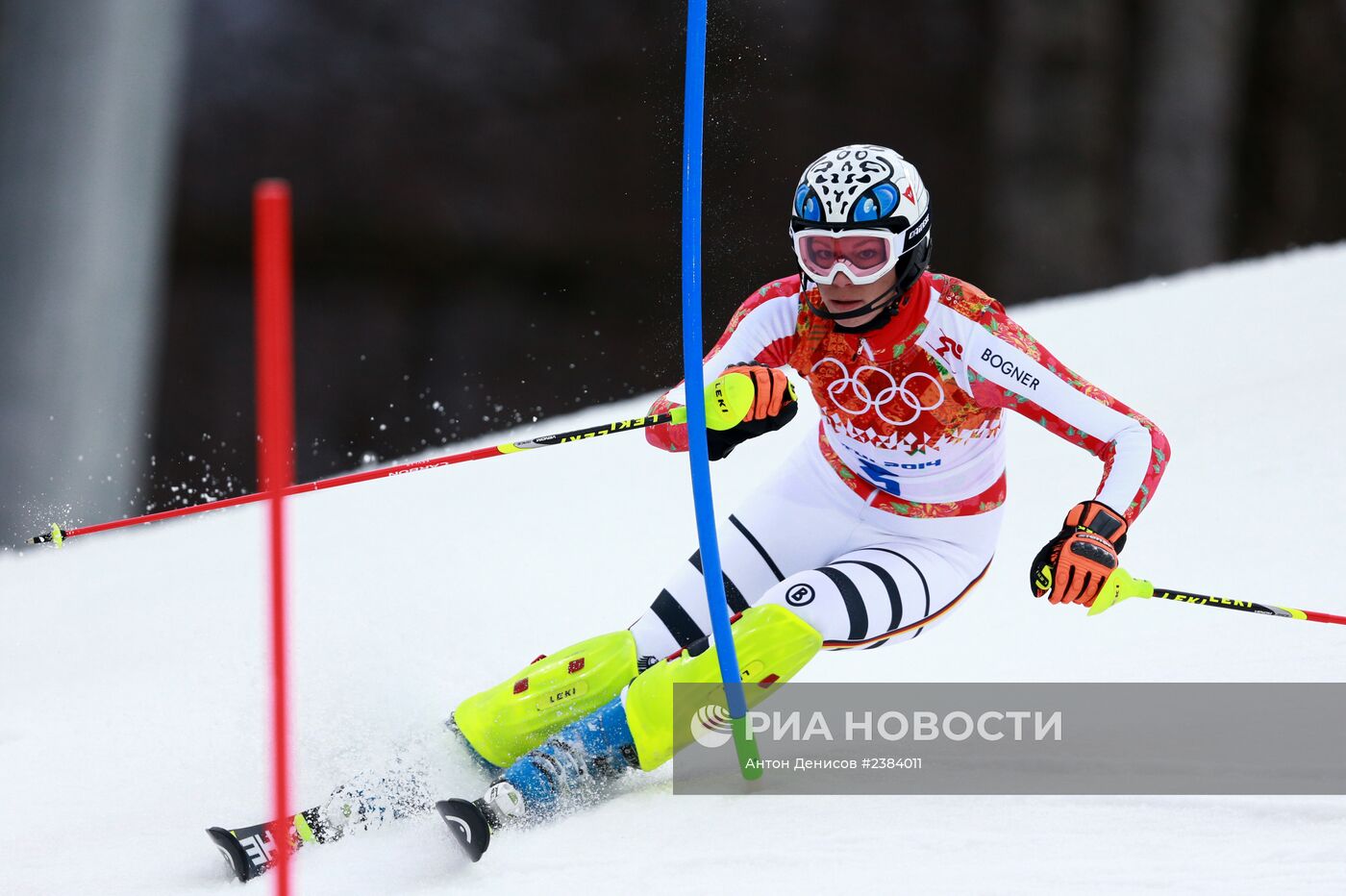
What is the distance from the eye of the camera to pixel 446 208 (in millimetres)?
10109

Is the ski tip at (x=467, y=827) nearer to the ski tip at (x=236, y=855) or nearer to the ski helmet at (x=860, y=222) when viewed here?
the ski tip at (x=236, y=855)

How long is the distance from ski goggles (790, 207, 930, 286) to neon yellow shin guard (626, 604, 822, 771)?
53cm

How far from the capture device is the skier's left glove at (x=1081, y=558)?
2.11m

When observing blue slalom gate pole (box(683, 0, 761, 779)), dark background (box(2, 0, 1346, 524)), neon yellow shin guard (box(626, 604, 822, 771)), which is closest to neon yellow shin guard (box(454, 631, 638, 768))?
neon yellow shin guard (box(626, 604, 822, 771))

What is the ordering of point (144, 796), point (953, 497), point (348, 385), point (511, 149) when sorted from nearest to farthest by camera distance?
point (953, 497) < point (144, 796) < point (348, 385) < point (511, 149)

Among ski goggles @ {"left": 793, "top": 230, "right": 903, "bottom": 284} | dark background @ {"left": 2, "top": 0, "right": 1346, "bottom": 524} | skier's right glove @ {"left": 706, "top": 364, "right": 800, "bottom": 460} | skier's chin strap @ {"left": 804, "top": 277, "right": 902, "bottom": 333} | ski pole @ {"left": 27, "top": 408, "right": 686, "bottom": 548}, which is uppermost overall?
dark background @ {"left": 2, "top": 0, "right": 1346, "bottom": 524}

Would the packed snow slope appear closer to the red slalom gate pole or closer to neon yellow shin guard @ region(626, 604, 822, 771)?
neon yellow shin guard @ region(626, 604, 822, 771)

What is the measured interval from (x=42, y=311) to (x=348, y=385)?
1921 mm

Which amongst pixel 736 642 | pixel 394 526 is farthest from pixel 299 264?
pixel 736 642

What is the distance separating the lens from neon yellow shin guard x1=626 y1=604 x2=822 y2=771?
7.11 feet

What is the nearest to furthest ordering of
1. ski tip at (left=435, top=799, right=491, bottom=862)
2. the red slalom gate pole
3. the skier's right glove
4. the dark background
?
1. the red slalom gate pole
2. ski tip at (left=435, top=799, right=491, bottom=862)
3. the skier's right glove
4. the dark background

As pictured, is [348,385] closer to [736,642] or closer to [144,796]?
[144,796]

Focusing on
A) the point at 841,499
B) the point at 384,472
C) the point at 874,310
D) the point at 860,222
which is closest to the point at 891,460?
the point at 841,499

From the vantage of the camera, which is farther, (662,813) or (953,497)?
(953,497)
